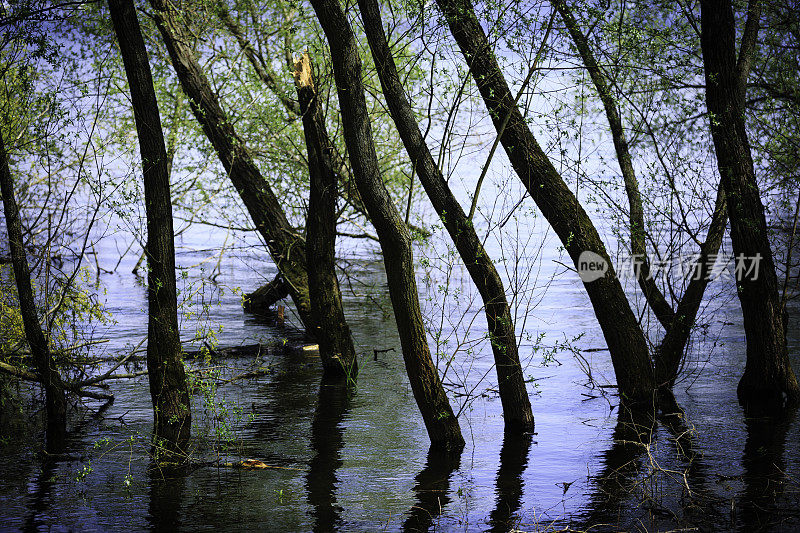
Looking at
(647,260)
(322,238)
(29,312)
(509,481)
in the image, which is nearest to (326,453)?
(509,481)

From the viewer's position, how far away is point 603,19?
7.50 m

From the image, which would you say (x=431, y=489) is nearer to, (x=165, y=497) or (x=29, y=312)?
(x=165, y=497)

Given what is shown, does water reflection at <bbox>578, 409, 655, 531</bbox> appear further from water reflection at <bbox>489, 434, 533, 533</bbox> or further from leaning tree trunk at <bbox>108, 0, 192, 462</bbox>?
leaning tree trunk at <bbox>108, 0, 192, 462</bbox>

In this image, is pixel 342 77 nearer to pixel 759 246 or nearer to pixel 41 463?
pixel 41 463

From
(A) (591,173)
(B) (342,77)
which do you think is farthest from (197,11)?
(A) (591,173)

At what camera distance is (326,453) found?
7.93m

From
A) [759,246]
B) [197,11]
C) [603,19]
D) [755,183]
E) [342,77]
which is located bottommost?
[759,246]

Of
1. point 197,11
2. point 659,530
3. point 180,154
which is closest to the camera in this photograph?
point 659,530

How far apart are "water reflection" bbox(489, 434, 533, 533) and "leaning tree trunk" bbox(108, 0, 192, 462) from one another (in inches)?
115

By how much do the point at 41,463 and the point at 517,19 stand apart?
240 inches

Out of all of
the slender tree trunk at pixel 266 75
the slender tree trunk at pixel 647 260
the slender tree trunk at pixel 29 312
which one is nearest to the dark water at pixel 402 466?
the slender tree trunk at pixel 29 312

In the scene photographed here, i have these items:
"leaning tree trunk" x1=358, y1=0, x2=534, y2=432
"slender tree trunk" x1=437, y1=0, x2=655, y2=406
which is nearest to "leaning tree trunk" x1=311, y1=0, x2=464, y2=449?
"leaning tree trunk" x1=358, y1=0, x2=534, y2=432

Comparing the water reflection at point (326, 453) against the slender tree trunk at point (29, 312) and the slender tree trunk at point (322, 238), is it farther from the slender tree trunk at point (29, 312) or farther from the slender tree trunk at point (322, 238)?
the slender tree trunk at point (29, 312)

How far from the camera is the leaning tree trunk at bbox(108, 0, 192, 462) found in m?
6.96
